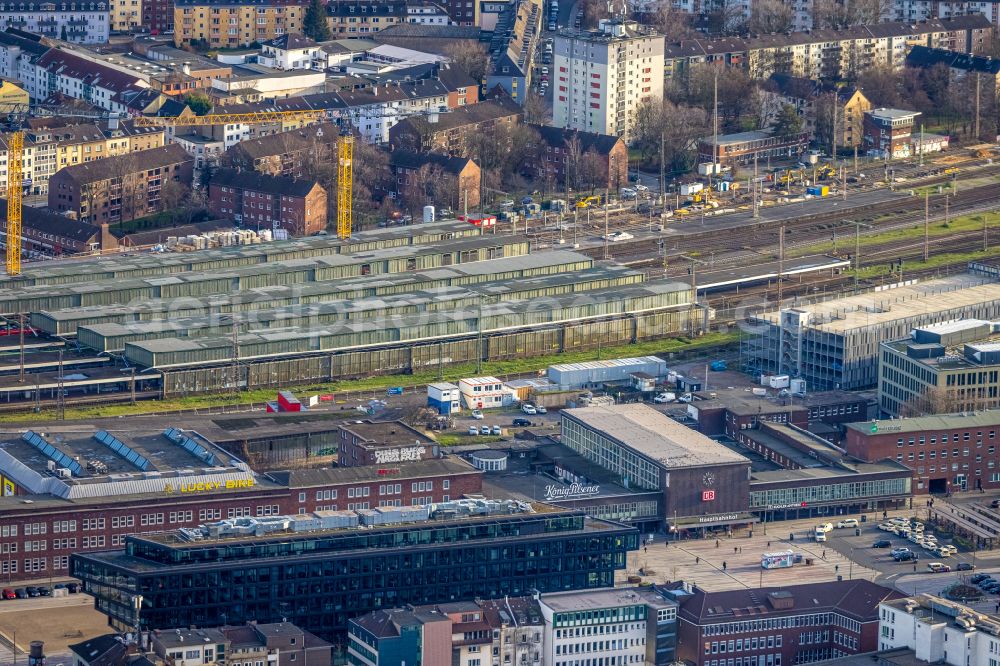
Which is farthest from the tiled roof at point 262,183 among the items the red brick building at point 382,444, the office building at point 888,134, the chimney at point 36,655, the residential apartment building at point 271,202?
the chimney at point 36,655

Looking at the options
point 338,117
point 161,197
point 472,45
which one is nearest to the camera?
point 161,197

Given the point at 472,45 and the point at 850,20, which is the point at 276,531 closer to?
the point at 472,45

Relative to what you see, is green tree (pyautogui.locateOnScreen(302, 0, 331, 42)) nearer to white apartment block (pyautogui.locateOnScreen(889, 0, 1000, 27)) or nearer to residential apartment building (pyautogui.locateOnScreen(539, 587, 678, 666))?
white apartment block (pyautogui.locateOnScreen(889, 0, 1000, 27))

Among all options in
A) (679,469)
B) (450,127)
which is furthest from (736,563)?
(450,127)

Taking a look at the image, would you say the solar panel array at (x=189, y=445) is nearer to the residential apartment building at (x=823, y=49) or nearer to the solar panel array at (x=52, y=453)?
the solar panel array at (x=52, y=453)

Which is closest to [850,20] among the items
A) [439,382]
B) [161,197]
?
[161,197]

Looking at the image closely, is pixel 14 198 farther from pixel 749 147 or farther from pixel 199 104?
pixel 749 147
